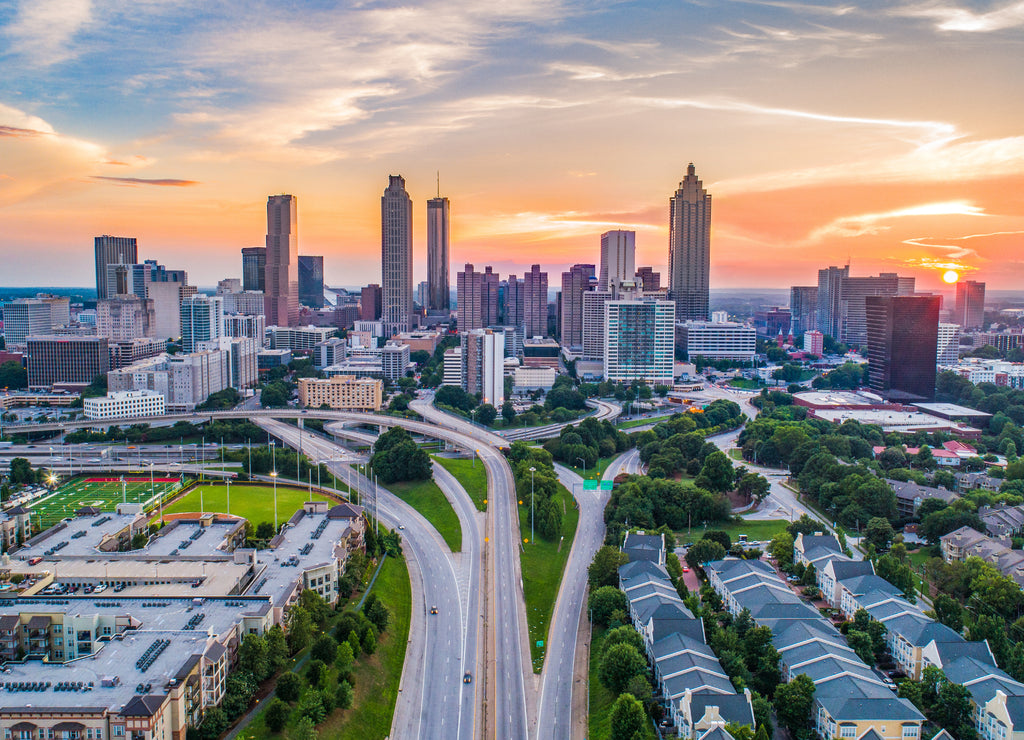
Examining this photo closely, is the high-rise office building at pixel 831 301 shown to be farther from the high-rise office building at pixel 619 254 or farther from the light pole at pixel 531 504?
the light pole at pixel 531 504

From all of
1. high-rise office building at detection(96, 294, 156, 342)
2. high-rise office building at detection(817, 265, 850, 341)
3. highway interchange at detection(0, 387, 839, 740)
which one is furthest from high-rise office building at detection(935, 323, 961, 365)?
high-rise office building at detection(96, 294, 156, 342)

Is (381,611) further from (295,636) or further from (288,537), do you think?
(288,537)

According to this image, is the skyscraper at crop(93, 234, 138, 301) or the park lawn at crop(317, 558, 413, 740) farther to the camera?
the skyscraper at crop(93, 234, 138, 301)

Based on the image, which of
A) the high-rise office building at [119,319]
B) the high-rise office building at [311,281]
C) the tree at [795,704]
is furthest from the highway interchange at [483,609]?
the high-rise office building at [311,281]

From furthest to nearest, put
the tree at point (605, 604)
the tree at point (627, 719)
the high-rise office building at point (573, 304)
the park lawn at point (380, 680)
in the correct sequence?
the high-rise office building at point (573, 304)
the tree at point (605, 604)
the park lawn at point (380, 680)
the tree at point (627, 719)

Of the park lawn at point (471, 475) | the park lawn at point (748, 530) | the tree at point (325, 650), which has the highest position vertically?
the tree at point (325, 650)

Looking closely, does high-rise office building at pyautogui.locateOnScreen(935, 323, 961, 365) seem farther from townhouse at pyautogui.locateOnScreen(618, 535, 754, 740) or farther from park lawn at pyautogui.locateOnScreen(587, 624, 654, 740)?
park lawn at pyautogui.locateOnScreen(587, 624, 654, 740)
